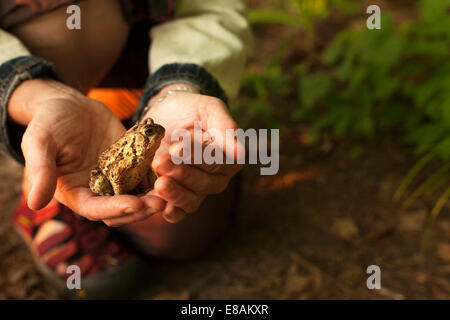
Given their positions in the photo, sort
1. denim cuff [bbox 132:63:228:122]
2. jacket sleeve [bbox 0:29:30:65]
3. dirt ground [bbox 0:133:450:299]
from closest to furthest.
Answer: jacket sleeve [bbox 0:29:30:65], denim cuff [bbox 132:63:228:122], dirt ground [bbox 0:133:450:299]

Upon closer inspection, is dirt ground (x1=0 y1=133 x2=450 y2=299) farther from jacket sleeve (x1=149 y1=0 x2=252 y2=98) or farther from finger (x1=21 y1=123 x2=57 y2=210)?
finger (x1=21 y1=123 x2=57 y2=210)

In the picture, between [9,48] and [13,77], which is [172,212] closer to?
[13,77]

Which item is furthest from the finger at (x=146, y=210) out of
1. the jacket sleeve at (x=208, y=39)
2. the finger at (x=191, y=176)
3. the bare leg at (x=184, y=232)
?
the bare leg at (x=184, y=232)

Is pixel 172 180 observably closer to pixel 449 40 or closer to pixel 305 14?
pixel 449 40

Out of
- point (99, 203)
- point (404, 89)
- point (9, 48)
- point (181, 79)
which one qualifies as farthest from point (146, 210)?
point (404, 89)

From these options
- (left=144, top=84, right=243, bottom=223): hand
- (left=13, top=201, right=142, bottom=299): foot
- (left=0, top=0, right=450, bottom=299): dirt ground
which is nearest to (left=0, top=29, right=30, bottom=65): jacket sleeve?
(left=144, top=84, right=243, bottom=223): hand

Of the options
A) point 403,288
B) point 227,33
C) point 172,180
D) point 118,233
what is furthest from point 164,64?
point 403,288

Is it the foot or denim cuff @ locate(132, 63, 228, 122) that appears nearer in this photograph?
denim cuff @ locate(132, 63, 228, 122)
